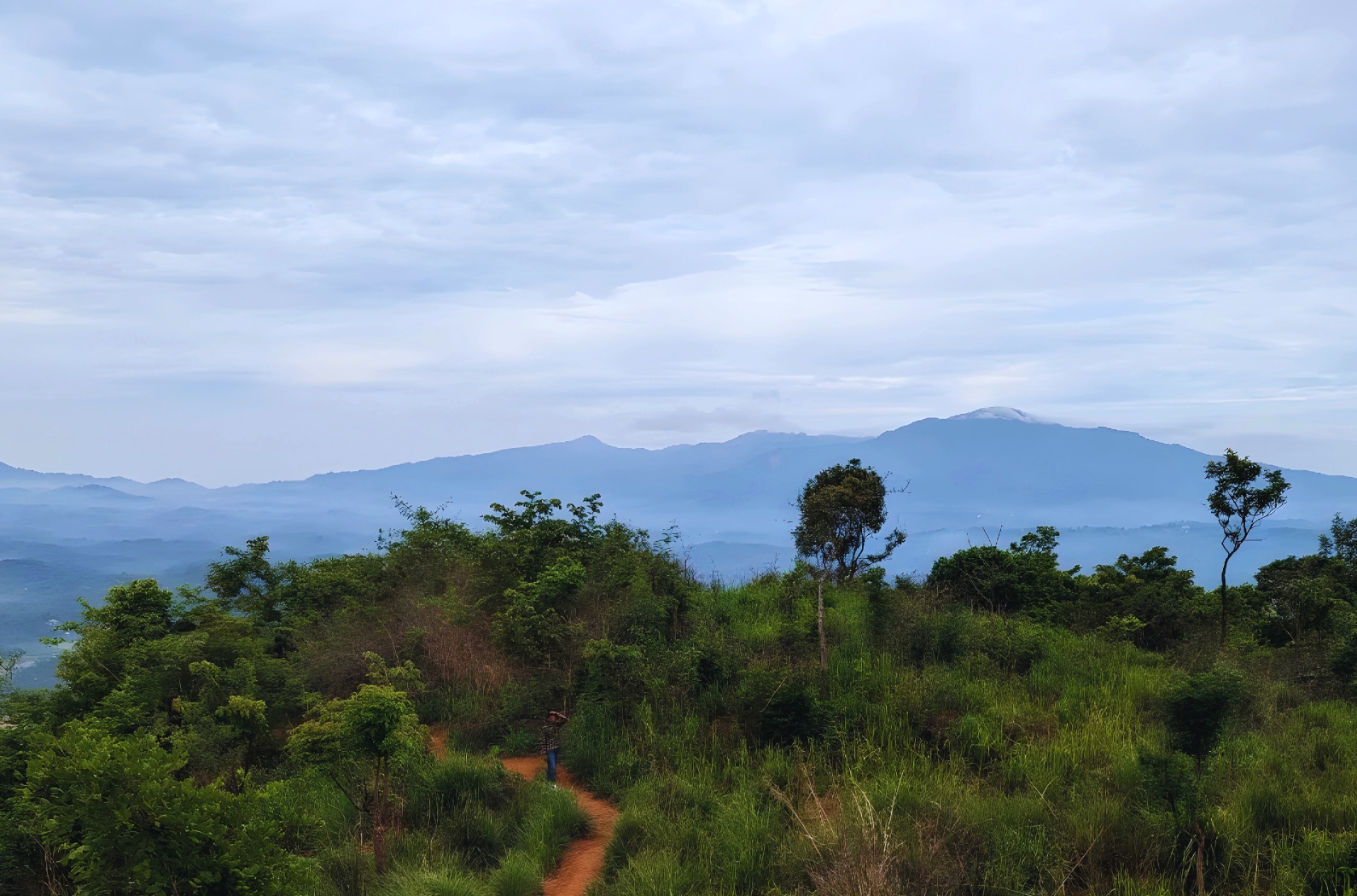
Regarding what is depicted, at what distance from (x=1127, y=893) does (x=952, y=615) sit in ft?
23.3

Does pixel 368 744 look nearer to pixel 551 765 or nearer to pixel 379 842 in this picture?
pixel 379 842

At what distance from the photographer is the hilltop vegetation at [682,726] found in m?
5.48

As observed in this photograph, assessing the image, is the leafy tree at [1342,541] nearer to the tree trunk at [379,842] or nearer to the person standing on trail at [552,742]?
the person standing on trail at [552,742]

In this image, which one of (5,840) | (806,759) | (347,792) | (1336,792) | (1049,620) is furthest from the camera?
(1049,620)

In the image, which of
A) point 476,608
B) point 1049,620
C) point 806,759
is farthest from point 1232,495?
point 476,608

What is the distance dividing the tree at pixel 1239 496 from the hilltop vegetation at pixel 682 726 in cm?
173

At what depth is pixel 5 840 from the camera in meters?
7.23

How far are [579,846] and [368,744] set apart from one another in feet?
8.18

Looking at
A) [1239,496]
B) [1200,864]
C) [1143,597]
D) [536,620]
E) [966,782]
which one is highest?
[1239,496]

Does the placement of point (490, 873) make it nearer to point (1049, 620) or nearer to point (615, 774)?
point (615, 774)

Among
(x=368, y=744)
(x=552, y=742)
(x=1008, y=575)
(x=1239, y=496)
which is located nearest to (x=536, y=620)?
(x=552, y=742)

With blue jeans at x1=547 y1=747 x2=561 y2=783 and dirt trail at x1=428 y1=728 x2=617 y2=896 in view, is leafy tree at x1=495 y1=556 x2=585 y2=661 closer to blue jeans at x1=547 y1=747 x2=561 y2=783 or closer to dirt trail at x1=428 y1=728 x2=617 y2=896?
dirt trail at x1=428 y1=728 x2=617 y2=896

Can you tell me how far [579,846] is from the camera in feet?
25.2

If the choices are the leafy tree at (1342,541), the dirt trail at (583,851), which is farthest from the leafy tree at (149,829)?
the leafy tree at (1342,541)
